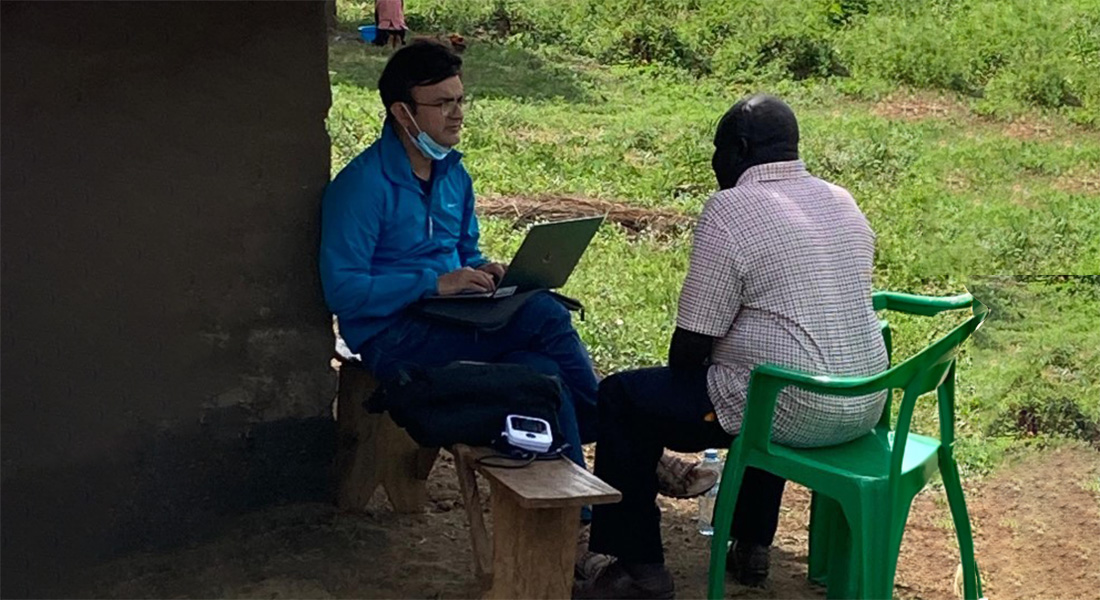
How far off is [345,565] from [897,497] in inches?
67.1

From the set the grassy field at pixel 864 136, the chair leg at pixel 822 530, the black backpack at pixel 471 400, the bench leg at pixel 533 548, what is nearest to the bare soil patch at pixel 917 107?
the grassy field at pixel 864 136

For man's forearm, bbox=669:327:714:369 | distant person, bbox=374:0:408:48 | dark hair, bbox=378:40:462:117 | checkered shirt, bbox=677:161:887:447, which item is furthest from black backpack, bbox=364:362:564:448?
distant person, bbox=374:0:408:48

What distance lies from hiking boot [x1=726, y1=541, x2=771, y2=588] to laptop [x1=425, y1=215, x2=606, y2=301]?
1009 millimetres

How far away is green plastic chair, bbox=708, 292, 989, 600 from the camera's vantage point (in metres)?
4.16

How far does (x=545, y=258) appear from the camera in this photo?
478 centimetres

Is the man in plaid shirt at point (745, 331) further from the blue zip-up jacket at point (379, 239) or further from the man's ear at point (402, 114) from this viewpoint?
the man's ear at point (402, 114)

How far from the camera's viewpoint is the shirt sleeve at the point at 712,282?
4.30 meters

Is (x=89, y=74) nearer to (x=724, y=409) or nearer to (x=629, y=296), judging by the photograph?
(x=724, y=409)

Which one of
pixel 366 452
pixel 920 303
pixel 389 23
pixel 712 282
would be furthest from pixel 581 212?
pixel 389 23

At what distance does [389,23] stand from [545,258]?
10.3 metres

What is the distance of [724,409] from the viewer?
4.43m

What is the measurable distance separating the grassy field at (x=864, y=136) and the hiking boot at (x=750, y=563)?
1.84 meters

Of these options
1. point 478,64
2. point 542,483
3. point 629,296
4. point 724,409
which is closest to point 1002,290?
point 629,296

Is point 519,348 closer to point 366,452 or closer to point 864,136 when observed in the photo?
point 366,452
